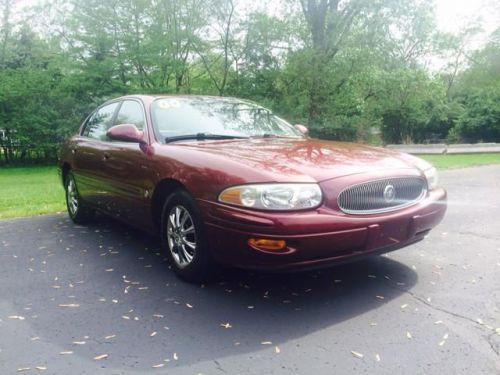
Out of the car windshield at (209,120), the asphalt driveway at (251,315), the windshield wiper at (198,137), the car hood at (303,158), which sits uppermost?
the car windshield at (209,120)

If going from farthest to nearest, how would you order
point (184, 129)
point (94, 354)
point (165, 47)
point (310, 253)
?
point (165, 47)
point (184, 129)
point (310, 253)
point (94, 354)

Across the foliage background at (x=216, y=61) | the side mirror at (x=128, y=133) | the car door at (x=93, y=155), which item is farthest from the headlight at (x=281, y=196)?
the foliage background at (x=216, y=61)

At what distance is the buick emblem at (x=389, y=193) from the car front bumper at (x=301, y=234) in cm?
11

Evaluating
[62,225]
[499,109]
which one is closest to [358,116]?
[499,109]

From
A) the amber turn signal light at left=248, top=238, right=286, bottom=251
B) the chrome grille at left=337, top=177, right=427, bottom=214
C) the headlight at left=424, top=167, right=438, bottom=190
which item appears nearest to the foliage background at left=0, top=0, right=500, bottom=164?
the headlight at left=424, top=167, right=438, bottom=190

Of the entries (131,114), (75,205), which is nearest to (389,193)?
(131,114)

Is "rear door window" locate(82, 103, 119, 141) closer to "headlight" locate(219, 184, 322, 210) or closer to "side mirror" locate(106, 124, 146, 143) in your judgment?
"side mirror" locate(106, 124, 146, 143)

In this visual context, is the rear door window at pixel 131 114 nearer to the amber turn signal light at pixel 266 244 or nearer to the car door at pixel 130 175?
the car door at pixel 130 175

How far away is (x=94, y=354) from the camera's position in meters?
2.61

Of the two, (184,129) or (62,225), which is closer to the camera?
(184,129)

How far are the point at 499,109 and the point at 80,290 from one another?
23.8 metres

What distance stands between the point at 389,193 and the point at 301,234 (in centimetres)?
84

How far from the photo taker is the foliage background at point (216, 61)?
1609 cm

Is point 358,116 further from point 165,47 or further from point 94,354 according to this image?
point 94,354
